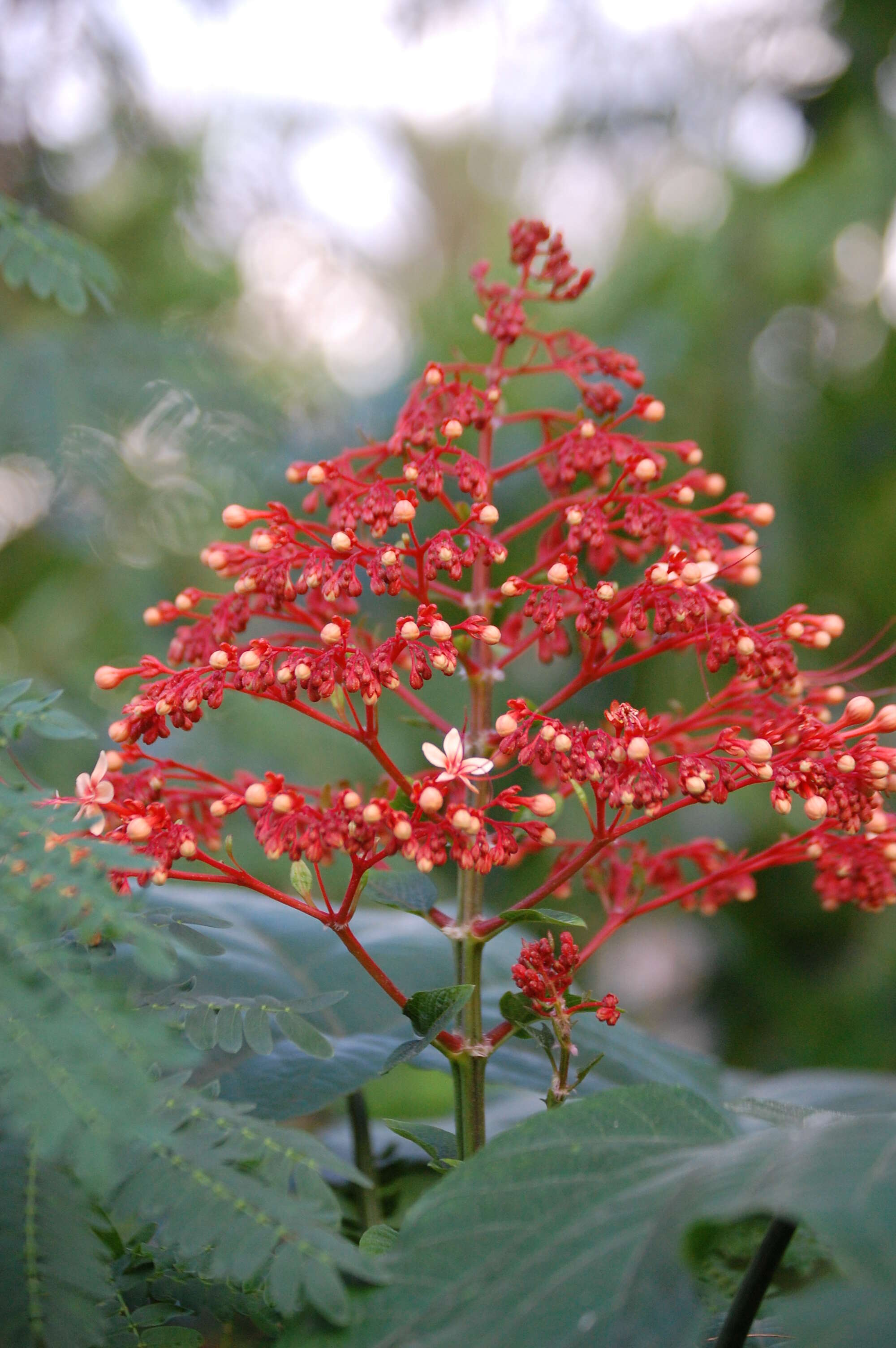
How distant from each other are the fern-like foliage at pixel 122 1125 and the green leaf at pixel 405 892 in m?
0.16

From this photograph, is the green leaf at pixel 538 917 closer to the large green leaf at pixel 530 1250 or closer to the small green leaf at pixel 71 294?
the large green leaf at pixel 530 1250

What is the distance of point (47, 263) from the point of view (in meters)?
0.85

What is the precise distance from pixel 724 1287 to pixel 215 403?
113 cm

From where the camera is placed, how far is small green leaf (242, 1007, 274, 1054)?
48 centimetres

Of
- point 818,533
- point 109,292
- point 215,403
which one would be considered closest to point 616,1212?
point 109,292

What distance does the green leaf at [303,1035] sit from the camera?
0.50 meters

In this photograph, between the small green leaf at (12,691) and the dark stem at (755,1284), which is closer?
the dark stem at (755,1284)

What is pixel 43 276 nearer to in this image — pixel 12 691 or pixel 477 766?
pixel 12 691

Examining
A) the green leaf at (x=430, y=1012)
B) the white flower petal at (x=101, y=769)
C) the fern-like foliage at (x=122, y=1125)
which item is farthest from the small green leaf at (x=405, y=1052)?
the white flower petal at (x=101, y=769)

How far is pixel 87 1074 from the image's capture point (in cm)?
36

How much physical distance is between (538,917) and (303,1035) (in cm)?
13

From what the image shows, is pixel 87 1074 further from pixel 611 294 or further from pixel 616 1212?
pixel 611 294

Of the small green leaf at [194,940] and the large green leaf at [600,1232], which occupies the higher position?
the small green leaf at [194,940]

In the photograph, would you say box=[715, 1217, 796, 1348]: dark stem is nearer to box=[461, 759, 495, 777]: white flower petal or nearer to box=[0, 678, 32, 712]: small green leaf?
box=[461, 759, 495, 777]: white flower petal
